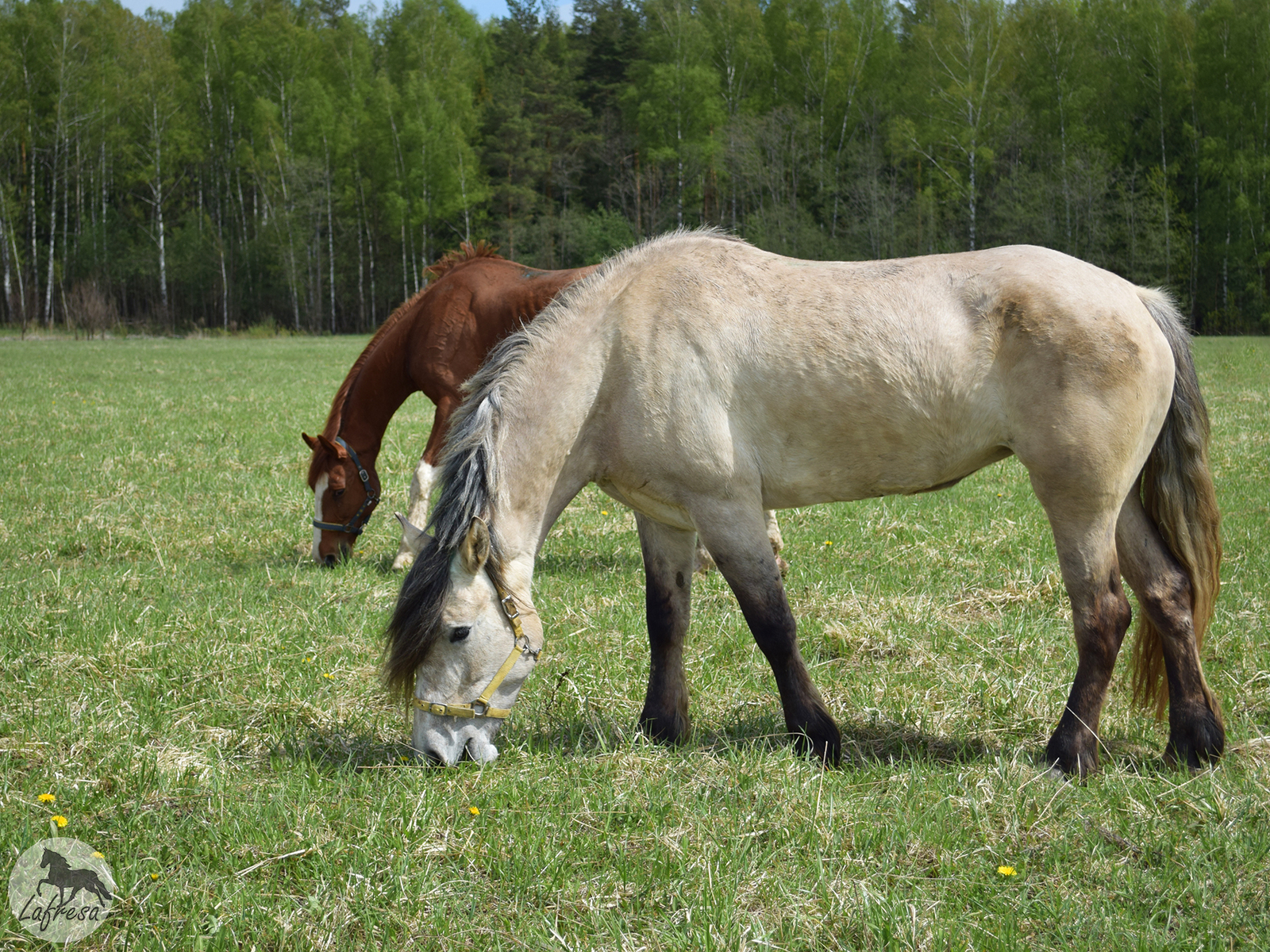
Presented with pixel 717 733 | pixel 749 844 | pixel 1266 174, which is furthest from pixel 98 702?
pixel 1266 174

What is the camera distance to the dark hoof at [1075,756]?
10.9ft

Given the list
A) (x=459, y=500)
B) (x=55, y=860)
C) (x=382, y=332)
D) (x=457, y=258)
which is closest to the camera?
(x=55, y=860)

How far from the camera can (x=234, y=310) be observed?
158ft

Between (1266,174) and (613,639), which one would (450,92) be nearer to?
(1266,174)

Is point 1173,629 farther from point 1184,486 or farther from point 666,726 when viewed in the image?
point 666,726

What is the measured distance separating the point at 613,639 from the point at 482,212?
4153 cm

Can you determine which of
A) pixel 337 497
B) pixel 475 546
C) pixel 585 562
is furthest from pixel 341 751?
pixel 337 497

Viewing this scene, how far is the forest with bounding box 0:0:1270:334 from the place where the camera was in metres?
35.4

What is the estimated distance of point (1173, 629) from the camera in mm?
3516

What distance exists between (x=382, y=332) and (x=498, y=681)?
4272 mm

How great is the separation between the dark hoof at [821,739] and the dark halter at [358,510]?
4.01 meters

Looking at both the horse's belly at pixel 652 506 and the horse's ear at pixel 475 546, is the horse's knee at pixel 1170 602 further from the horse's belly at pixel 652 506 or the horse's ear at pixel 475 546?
the horse's ear at pixel 475 546

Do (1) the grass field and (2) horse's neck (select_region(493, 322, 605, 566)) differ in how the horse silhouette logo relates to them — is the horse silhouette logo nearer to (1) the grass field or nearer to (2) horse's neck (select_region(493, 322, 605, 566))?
(1) the grass field

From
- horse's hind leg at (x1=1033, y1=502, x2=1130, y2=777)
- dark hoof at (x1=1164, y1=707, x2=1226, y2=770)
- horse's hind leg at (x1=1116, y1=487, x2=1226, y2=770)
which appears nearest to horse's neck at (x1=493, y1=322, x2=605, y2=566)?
horse's hind leg at (x1=1033, y1=502, x2=1130, y2=777)
